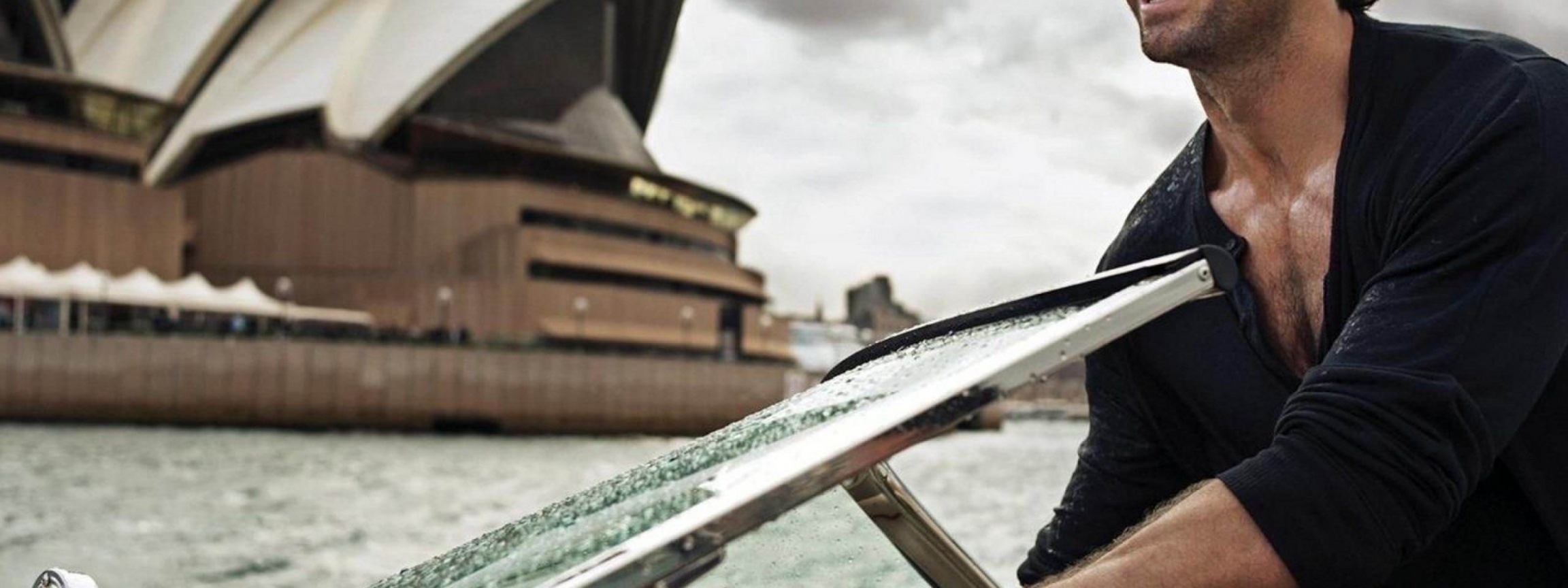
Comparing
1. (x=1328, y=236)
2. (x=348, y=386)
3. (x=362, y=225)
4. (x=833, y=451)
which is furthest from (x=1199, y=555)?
(x=362, y=225)

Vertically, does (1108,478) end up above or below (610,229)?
below

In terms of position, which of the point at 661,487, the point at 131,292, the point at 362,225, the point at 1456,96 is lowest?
the point at 661,487

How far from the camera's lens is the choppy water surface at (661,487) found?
0.86m

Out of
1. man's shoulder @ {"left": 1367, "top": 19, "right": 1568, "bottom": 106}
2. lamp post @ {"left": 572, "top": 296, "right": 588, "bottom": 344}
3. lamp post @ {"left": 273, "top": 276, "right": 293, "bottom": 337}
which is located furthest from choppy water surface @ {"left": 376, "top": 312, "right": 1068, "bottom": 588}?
lamp post @ {"left": 572, "top": 296, "right": 588, "bottom": 344}

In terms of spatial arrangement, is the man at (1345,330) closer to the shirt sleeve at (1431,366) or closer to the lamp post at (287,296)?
the shirt sleeve at (1431,366)

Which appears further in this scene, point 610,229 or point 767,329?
point 767,329

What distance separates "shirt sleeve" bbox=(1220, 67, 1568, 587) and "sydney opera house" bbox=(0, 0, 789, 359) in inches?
1404

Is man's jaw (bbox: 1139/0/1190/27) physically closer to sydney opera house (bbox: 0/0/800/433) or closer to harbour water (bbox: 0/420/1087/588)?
harbour water (bbox: 0/420/1087/588)

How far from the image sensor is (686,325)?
138 ft

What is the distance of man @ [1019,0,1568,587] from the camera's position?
1021 mm

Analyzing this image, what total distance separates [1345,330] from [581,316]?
38.1 metres

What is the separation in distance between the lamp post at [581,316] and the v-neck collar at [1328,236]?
3740cm

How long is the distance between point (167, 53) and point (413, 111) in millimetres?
6966

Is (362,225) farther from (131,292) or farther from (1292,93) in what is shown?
(1292,93)
